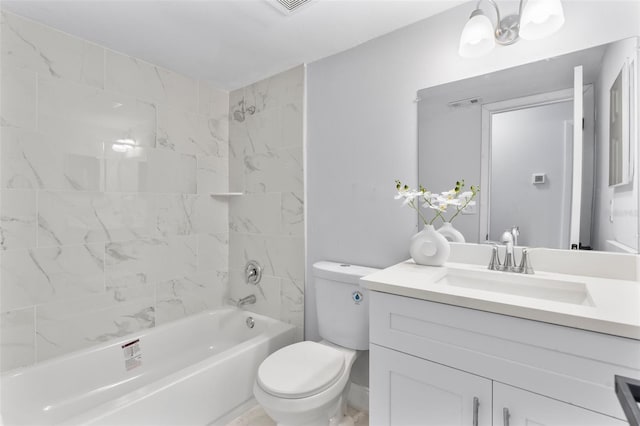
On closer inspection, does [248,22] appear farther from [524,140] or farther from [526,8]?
[524,140]

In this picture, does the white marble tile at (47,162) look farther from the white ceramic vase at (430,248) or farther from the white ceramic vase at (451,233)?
the white ceramic vase at (451,233)

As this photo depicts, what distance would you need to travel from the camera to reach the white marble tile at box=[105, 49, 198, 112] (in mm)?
1995

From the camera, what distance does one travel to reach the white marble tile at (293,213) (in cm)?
217

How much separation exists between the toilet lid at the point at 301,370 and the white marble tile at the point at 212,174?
4.73 ft

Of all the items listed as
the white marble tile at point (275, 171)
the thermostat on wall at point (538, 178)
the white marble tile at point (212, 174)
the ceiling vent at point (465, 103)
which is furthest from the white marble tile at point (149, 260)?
the thermostat on wall at point (538, 178)

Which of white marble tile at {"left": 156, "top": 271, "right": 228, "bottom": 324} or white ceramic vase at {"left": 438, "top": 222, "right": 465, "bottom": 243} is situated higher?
white ceramic vase at {"left": 438, "top": 222, "right": 465, "bottom": 243}

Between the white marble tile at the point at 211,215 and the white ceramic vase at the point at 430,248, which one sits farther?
the white marble tile at the point at 211,215

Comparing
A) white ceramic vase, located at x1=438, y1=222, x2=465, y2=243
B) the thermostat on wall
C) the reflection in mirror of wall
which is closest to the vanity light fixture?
the reflection in mirror of wall

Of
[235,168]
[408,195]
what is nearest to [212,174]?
[235,168]

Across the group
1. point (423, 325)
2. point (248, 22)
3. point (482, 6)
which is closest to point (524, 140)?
point (482, 6)

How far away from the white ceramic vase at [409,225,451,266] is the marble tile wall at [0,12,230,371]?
944 mm

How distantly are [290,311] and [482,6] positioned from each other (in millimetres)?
2061

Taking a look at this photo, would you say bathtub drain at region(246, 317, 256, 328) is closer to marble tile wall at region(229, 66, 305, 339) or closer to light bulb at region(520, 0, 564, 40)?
marble tile wall at region(229, 66, 305, 339)

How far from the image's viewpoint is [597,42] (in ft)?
4.06
